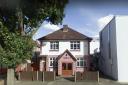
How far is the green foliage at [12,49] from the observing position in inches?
928

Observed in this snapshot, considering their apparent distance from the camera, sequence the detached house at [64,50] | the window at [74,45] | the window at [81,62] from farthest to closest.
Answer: the window at [74,45], the window at [81,62], the detached house at [64,50]

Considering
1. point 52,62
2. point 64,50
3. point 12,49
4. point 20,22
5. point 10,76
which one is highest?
point 20,22

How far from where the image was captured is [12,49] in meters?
23.6

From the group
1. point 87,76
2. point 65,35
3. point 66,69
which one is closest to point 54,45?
point 65,35

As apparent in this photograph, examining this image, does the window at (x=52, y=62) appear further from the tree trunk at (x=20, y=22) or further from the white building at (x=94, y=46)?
the tree trunk at (x=20, y=22)

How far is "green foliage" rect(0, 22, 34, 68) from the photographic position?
77.3 ft

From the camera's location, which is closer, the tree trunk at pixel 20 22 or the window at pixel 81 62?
the tree trunk at pixel 20 22

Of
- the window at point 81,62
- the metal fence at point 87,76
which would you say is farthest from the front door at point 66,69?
the metal fence at point 87,76

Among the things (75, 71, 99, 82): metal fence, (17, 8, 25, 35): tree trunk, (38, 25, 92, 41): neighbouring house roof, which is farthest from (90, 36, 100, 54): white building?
(17, 8, 25, 35): tree trunk

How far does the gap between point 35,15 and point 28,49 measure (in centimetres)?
326

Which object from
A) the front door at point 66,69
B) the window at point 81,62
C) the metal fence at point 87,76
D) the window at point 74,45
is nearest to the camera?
the metal fence at point 87,76

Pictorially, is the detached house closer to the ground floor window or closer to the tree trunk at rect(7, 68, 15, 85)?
the ground floor window

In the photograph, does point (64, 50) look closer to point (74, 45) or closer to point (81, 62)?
point (74, 45)

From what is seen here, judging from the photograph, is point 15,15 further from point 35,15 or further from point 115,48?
point 115,48
